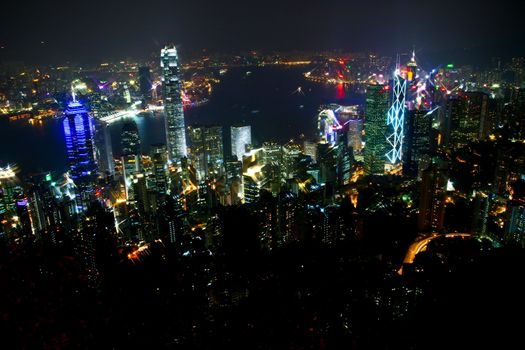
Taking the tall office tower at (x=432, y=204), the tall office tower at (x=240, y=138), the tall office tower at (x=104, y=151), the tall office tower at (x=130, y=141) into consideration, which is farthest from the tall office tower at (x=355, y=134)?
the tall office tower at (x=104, y=151)

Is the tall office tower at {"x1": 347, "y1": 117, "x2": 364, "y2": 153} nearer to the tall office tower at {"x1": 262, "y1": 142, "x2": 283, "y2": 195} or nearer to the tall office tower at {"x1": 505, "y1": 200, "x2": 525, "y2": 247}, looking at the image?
the tall office tower at {"x1": 262, "y1": 142, "x2": 283, "y2": 195}

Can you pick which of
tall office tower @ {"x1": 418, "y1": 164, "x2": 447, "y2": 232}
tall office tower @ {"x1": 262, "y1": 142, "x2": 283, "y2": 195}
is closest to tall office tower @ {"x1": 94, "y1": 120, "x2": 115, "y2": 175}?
tall office tower @ {"x1": 262, "y1": 142, "x2": 283, "y2": 195}

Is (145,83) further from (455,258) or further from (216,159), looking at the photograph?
(455,258)

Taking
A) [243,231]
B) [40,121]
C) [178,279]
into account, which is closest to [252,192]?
[243,231]

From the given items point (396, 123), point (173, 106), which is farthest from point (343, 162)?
point (173, 106)

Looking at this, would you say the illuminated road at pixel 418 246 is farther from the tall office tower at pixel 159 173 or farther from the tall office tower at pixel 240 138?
the tall office tower at pixel 240 138

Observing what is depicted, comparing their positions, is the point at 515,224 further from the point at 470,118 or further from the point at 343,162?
the point at 470,118
